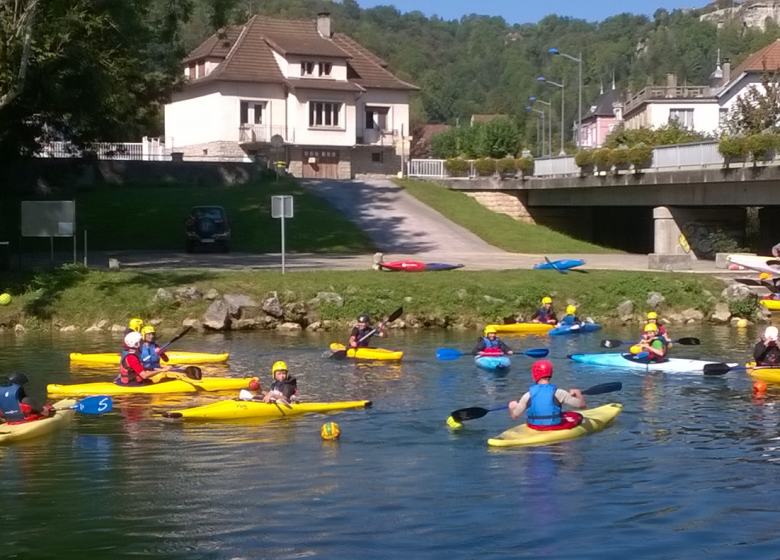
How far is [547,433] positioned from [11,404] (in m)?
7.69

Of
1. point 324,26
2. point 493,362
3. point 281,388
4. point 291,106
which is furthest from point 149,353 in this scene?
point 324,26

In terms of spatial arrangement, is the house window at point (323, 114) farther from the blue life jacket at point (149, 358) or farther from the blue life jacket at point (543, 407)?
the blue life jacket at point (543, 407)

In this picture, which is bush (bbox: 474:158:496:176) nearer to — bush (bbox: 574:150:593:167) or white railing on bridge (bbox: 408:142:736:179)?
white railing on bridge (bbox: 408:142:736:179)

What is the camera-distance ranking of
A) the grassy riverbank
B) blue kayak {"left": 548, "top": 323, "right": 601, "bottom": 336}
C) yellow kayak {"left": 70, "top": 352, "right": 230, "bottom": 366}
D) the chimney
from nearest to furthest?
yellow kayak {"left": 70, "top": 352, "right": 230, "bottom": 366}
blue kayak {"left": 548, "top": 323, "right": 601, "bottom": 336}
the grassy riverbank
the chimney

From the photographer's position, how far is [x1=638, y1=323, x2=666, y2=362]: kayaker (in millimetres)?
22344

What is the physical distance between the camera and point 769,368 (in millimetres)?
20703

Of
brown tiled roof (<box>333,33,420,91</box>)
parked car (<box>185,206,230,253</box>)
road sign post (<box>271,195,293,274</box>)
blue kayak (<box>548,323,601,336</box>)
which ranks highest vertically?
brown tiled roof (<box>333,33,420,91</box>)

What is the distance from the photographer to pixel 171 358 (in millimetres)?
23094

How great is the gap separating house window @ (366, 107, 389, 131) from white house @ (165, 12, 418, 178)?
6 cm

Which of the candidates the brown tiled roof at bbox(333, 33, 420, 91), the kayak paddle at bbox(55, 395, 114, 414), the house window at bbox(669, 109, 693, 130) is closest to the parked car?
the kayak paddle at bbox(55, 395, 114, 414)

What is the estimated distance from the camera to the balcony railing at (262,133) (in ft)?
213

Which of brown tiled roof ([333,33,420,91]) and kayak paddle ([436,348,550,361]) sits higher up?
brown tiled roof ([333,33,420,91])

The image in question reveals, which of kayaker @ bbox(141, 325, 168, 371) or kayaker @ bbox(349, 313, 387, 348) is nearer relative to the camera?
kayaker @ bbox(141, 325, 168, 371)

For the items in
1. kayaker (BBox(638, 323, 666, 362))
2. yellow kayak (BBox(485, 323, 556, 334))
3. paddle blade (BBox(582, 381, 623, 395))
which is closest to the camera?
paddle blade (BBox(582, 381, 623, 395))
